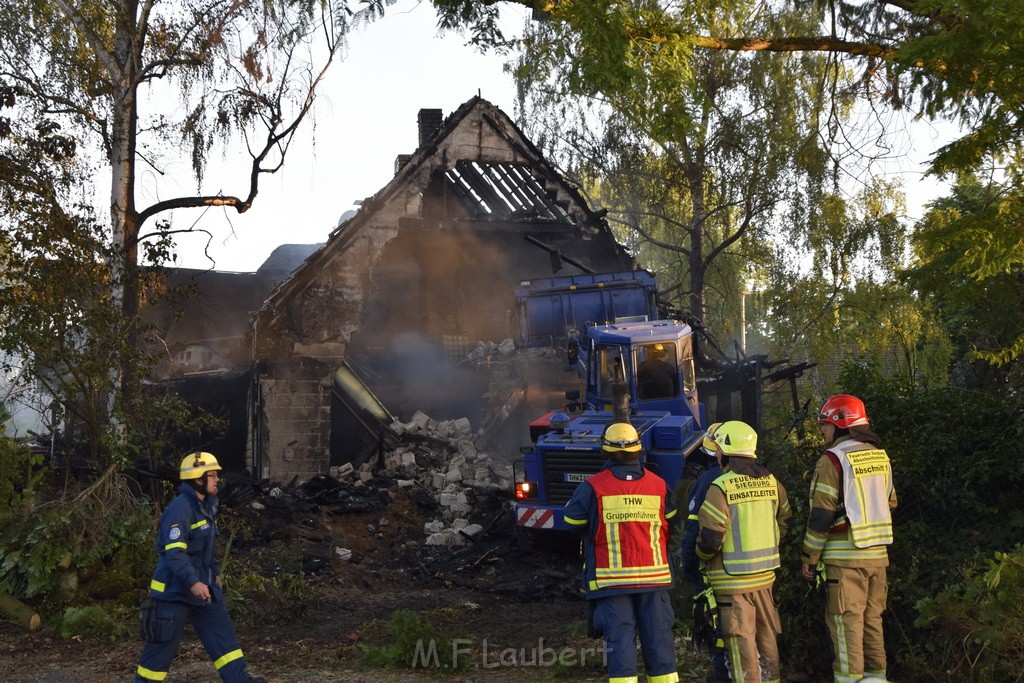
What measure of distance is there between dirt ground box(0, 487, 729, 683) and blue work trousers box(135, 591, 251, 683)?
1272 millimetres

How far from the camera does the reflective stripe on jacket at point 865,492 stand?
605 cm

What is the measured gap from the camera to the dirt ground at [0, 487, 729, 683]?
7.82 m

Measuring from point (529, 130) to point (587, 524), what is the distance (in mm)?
24663

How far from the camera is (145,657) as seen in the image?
6180mm

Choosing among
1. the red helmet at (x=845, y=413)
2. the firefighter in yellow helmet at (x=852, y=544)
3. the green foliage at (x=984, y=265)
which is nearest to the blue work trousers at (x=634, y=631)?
the firefighter in yellow helmet at (x=852, y=544)

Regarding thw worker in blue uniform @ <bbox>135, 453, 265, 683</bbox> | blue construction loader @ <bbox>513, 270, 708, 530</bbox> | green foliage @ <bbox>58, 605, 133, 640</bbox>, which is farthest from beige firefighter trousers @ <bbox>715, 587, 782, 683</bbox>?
green foliage @ <bbox>58, 605, 133, 640</bbox>

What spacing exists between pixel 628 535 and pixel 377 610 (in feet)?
16.8

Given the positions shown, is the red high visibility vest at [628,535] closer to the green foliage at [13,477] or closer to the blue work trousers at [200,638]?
the blue work trousers at [200,638]

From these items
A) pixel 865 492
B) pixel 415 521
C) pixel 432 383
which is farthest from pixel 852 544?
pixel 432 383

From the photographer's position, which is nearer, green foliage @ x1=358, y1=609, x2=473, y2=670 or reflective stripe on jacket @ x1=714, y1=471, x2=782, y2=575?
reflective stripe on jacket @ x1=714, y1=471, x2=782, y2=575

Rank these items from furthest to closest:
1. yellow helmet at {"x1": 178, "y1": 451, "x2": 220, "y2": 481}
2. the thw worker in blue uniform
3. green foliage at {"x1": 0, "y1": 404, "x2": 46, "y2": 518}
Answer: green foliage at {"x1": 0, "y1": 404, "x2": 46, "y2": 518} → yellow helmet at {"x1": 178, "y1": 451, "x2": 220, "y2": 481} → the thw worker in blue uniform

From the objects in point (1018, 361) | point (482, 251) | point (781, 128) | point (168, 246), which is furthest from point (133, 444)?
point (781, 128)

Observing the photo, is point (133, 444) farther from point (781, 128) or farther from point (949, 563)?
point (781, 128)

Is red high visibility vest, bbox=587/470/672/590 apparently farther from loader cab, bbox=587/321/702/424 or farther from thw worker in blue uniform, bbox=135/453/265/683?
loader cab, bbox=587/321/702/424
